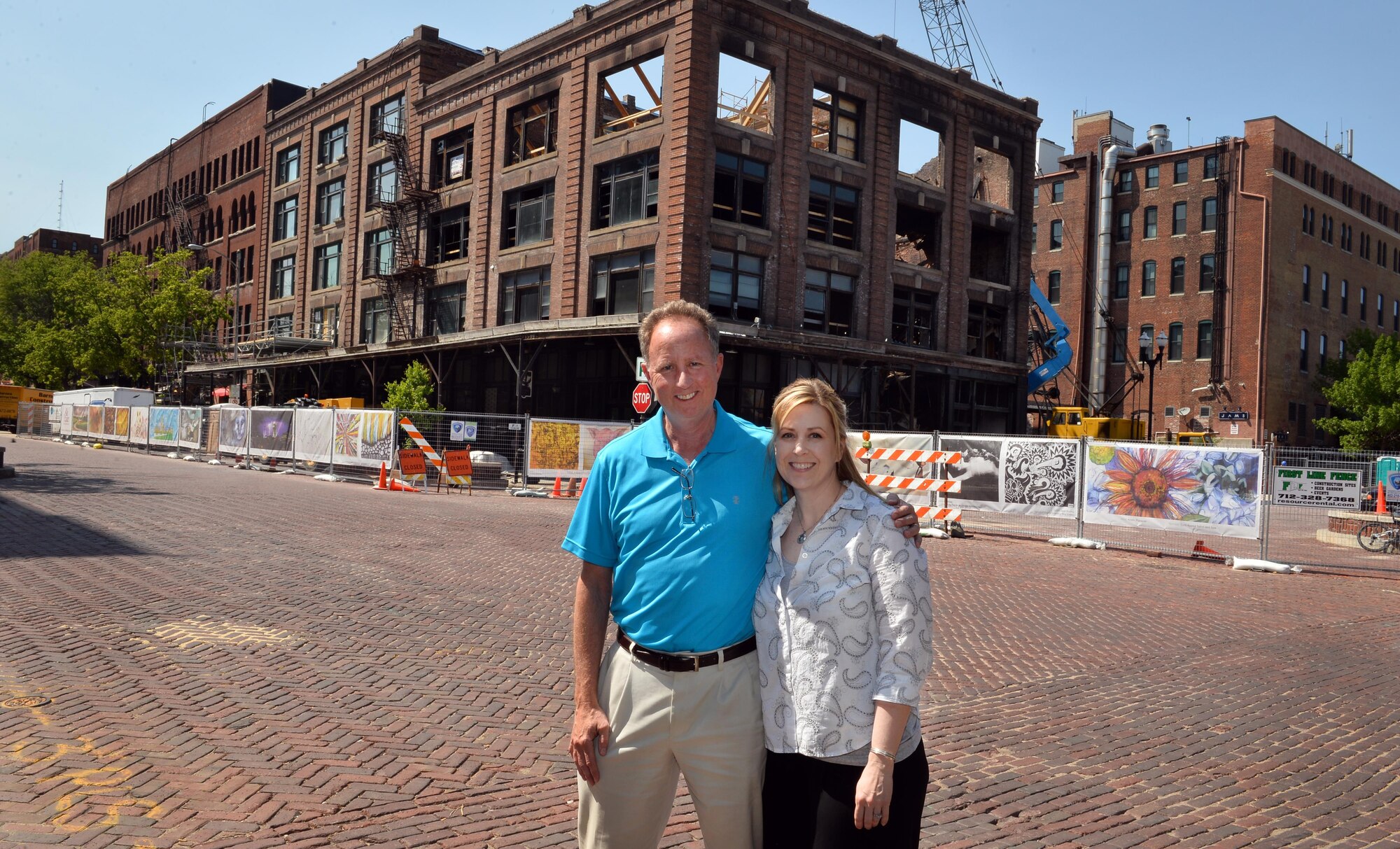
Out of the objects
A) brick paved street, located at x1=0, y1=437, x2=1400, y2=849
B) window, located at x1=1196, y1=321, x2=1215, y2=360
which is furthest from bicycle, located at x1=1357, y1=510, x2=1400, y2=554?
window, located at x1=1196, y1=321, x2=1215, y2=360

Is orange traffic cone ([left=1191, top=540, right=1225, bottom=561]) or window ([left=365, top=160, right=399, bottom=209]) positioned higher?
window ([left=365, top=160, right=399, bottom=209])

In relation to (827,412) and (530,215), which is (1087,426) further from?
(827,412)

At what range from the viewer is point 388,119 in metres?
44.7

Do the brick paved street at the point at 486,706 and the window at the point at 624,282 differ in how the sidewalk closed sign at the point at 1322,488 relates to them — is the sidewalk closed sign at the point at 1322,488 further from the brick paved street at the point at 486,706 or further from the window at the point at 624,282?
the window at the point at 624,282

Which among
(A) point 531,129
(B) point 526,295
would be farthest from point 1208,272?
(B) point 526,295

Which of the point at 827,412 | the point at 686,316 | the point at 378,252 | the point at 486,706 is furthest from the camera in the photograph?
the point at 378,252

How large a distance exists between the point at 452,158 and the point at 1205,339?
41.8 m

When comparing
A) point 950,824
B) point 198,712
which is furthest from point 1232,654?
point 198,712

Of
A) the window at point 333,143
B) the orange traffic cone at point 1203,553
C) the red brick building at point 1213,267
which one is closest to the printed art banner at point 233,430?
the window at point 333,143

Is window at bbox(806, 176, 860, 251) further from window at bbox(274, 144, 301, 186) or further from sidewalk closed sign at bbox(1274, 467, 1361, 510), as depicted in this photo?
window at bbox(274, 144, 301, 186)

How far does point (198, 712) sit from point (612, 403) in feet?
86.7

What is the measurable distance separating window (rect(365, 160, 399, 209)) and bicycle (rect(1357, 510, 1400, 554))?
37429 mm

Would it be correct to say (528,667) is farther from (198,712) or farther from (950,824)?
(950,824)

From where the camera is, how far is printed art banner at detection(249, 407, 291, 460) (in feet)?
95.5
